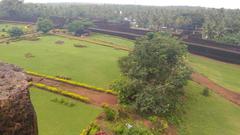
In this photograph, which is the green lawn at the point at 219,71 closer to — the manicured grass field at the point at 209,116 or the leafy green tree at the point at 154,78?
the manicured grass field at the point at 209,116

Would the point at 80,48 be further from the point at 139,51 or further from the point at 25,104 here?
the point at 25,104

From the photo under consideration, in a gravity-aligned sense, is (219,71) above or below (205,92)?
above

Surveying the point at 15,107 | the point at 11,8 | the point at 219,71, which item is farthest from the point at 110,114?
the point at 11,8

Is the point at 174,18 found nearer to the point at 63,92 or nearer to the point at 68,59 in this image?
the point at 68,59

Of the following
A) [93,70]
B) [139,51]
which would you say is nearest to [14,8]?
[93,70]

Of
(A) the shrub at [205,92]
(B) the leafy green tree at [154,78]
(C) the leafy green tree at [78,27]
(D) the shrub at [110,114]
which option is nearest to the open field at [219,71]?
(A) the shrub at [205,92]
